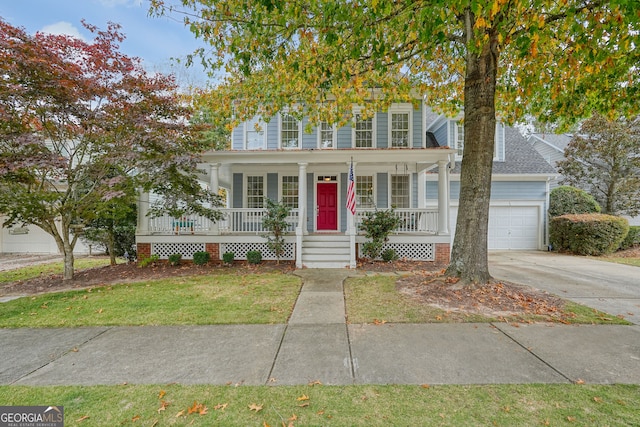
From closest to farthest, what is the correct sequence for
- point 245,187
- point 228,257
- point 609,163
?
point 228,257 → point 245,187 → point 609,163

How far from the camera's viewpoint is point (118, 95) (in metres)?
7.20

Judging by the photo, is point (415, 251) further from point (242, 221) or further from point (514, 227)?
point (514, 227)

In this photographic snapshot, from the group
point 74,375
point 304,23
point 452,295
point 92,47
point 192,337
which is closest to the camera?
point 74,375

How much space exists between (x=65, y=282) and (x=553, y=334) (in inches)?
399

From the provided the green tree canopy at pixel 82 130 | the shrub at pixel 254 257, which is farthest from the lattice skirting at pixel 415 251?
the green tree canopy at pixel 82 130

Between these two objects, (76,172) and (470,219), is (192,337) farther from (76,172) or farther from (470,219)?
(76,172)

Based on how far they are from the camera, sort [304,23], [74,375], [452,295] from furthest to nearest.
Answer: [304,23]
[452,295]
[74,375]

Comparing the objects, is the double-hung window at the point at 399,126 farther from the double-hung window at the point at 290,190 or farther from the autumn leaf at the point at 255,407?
the autumn leaf at the point at 255,407

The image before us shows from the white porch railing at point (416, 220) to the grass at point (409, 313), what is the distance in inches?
178

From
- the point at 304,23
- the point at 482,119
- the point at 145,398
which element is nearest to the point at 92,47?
the point at 304,23

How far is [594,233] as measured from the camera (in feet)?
36.9

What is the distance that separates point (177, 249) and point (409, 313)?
812cm

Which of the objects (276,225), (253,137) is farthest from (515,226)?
(253,137)

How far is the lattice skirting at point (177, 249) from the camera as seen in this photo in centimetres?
959
